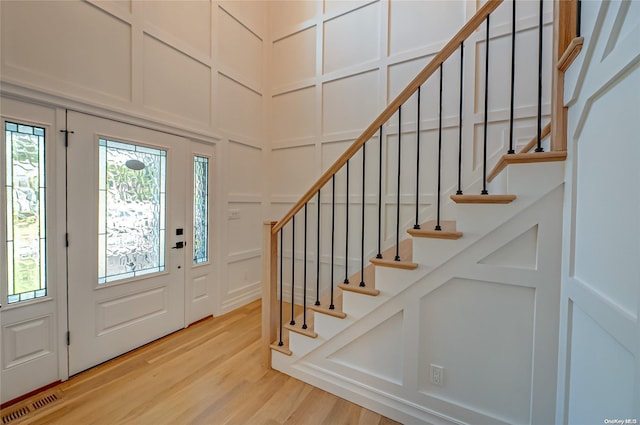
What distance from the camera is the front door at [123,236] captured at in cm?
208

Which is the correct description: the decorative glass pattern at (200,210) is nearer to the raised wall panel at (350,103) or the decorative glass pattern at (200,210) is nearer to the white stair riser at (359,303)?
the raised wall panel at (350,103)

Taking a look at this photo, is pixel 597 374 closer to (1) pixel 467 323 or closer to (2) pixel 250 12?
(1) pixel 467 323

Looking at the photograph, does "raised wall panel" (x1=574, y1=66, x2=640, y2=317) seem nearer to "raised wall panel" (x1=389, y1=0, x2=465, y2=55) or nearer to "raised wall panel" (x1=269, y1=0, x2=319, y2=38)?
"raised wall panel" (x1=389, y1=0, x2=465, y2=55)

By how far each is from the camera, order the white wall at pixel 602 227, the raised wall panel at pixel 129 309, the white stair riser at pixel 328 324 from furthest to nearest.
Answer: the raised wall panel at pixel 129 309 → the white stair riser at pixel 328 324 → the white wall at pixel 602 227

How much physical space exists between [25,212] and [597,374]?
3.27 m

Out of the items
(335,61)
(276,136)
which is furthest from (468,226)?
(276,136)

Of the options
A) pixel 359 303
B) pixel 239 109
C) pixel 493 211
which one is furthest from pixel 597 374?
pixel 239 109

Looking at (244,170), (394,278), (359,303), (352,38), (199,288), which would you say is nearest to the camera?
(394,278)

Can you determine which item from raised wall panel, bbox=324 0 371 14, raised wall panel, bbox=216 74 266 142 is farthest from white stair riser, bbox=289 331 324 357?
raised wall panel, bbox=324 0 371 14

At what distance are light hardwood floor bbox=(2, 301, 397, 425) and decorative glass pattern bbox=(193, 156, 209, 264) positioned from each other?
3.22 feet

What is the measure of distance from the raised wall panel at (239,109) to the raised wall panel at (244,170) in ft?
0.61

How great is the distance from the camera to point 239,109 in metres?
3.40

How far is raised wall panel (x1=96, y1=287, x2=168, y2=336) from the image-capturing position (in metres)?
2.23

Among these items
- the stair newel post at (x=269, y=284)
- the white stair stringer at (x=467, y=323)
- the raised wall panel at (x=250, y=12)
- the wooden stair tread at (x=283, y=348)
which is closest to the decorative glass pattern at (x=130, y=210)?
the stair newel post at (x=269, y=284)
